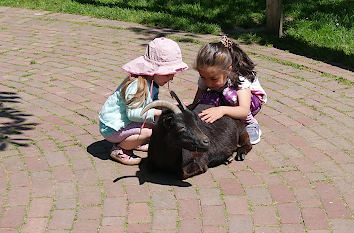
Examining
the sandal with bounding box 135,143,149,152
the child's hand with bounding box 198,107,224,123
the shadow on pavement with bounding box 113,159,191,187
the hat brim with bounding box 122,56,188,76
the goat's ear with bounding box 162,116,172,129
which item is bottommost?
A: the shadow on pavement with bounding box 113,159,191,187

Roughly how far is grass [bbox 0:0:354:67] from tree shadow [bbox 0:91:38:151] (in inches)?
167

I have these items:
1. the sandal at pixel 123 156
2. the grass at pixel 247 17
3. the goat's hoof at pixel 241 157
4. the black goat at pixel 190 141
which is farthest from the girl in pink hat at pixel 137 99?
the grass at pixel 247 17

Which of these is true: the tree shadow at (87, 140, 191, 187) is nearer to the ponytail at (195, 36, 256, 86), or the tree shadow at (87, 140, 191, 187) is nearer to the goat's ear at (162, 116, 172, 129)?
the goat's ear at (162, 116, 172, 129)

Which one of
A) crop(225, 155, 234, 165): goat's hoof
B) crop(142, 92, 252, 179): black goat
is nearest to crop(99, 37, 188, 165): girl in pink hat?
crop(142, 92, 252, 179): black goat

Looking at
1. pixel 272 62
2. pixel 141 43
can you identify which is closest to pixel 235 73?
pixel 272 62

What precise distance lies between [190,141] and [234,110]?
925 millimetres

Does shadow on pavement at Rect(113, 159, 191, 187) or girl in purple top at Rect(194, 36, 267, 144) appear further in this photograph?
girl in purple top at Rect(194, 36, 267, 144)

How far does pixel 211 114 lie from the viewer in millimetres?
5594

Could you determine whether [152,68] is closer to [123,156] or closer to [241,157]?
[123,156]

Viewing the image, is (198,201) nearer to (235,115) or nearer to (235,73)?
(235,115)

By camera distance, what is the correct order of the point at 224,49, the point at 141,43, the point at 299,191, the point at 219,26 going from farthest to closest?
the point at 219,26
the point at 141,43
the point at 224,49
the point at 299,191

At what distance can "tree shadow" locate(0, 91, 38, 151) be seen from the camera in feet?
19.7

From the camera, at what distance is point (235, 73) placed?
5859 mm

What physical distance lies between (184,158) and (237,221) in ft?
2.88
